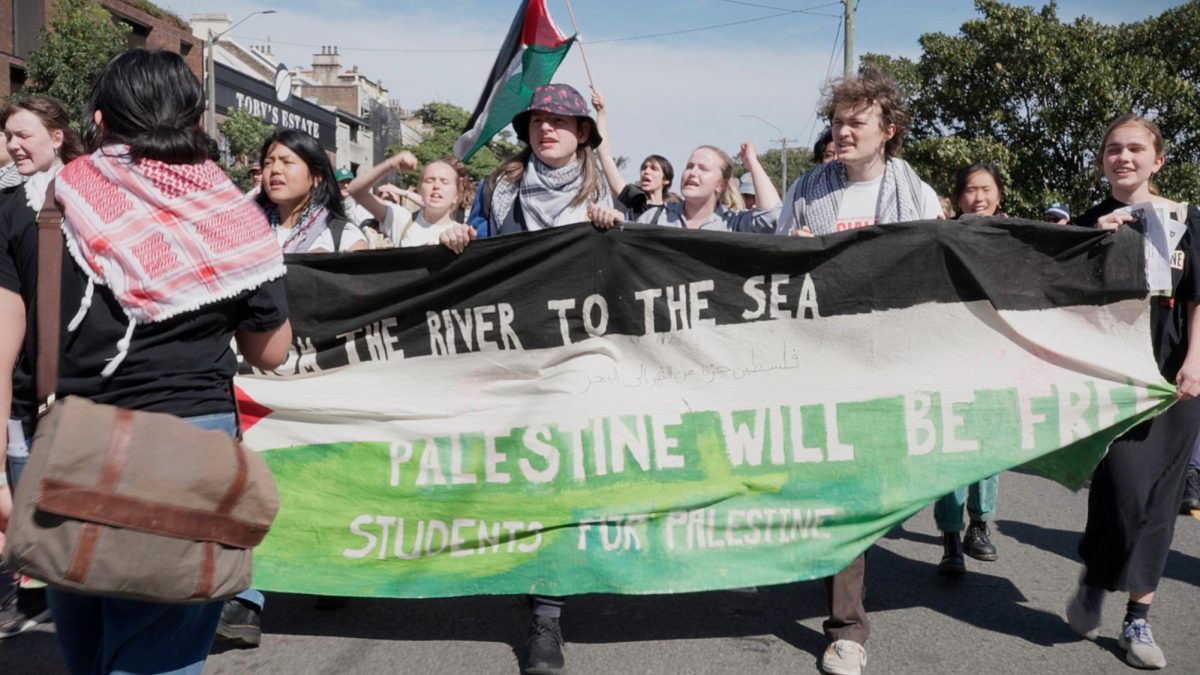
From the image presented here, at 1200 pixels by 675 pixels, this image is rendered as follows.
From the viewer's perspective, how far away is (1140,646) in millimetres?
3678

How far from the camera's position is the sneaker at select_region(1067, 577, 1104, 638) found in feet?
12.6

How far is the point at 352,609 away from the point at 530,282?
1.55 m

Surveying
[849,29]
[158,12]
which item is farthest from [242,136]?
[849,29]

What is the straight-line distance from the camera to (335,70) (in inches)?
2318

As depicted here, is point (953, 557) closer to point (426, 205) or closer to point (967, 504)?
point (967, 504)

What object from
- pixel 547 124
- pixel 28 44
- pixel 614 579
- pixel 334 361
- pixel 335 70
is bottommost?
pixel 614 579

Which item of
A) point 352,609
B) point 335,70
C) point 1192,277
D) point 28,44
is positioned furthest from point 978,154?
point 335,70

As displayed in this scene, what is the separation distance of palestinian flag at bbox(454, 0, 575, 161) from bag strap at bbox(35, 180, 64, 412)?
3.91 m

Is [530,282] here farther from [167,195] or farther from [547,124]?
[167,195]

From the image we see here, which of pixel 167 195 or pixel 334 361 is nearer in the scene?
pixel 167 195

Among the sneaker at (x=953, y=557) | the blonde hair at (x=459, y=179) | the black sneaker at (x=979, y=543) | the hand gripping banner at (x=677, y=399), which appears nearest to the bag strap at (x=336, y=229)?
the hand gripping banner at (x=677, y=399)

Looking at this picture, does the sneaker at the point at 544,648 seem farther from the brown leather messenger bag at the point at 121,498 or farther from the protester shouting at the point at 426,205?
the protester shouting at the point at 426,205

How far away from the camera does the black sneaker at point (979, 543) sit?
505 cm

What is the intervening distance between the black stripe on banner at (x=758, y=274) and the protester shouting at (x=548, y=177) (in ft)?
0.93
